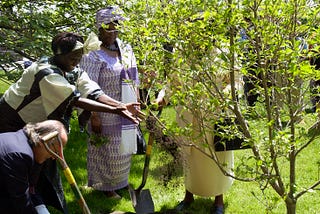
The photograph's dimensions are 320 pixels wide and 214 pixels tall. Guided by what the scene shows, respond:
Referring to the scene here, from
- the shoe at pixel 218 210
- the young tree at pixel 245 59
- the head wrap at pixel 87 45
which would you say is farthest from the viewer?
the shoe at pixel 218 210

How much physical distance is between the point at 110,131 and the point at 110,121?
0.34 ft

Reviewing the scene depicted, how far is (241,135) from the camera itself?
2.67 meters

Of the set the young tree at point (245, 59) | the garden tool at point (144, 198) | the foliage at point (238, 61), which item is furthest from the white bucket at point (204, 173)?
the young tree at point (245, 59)

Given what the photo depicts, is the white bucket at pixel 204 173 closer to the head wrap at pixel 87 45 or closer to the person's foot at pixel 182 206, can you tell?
the person's foot at pixel 182 206

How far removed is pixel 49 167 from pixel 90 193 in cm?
120


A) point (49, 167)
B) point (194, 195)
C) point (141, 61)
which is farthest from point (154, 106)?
point (194, 195)

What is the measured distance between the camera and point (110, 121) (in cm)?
412

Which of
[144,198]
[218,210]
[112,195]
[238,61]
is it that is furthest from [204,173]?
[238,61]

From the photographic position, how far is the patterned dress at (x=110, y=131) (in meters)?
3.91

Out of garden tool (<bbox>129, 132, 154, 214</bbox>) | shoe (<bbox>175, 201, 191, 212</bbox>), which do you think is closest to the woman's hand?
garden tool (<bbox>129, 132, 154, 214</bbox>)

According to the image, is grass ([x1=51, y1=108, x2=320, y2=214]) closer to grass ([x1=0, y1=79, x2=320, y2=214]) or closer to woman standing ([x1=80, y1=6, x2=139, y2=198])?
grass ([x1=0, y1=79, x2=320, y2=214])

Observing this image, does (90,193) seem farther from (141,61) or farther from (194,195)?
(141,61)

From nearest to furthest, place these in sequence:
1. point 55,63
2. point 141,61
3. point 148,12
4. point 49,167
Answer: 1. point 148,12
2. point 141,61
3. point 55,63
4. point 49,167

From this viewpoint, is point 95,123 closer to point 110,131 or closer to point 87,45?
point 110,131
